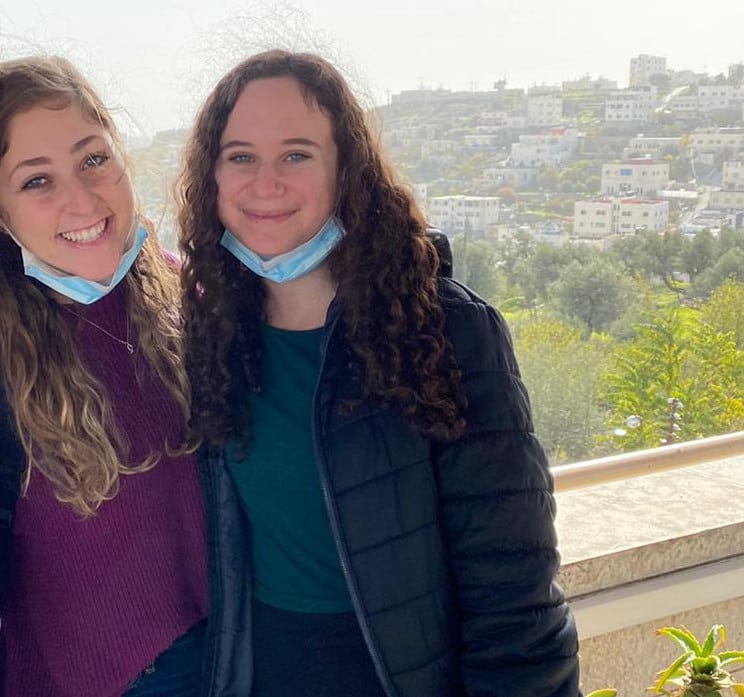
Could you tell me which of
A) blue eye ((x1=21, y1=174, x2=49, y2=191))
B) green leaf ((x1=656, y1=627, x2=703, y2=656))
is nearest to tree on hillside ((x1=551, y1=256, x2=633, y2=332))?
green leaf ((x1=656, y1=627, x2=703, y2=656))

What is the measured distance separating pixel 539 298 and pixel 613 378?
325mm

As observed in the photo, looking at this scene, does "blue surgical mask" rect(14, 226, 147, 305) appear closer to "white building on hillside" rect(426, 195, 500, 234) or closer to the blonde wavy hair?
the blonde wavy hair

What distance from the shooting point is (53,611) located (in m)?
1.52

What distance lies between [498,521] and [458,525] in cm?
6

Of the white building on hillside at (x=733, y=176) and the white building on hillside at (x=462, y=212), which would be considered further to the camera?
the white building on hillside at (x=733, y=176)

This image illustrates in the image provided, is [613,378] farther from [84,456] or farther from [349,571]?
[84,456]

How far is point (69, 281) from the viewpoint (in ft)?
4.90

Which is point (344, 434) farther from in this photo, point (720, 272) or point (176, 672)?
point (720, 272)

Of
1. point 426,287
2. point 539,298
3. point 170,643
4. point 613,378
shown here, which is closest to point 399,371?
point 426,287

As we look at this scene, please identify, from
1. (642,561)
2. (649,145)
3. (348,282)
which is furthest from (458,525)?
(649,145)

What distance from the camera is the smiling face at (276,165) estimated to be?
1443 millimetres

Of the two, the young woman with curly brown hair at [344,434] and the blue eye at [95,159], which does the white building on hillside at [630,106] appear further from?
the blue eye at [95,159]

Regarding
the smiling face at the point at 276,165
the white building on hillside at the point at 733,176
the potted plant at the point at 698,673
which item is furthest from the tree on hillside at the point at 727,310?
the smiling face at the point at 276,165

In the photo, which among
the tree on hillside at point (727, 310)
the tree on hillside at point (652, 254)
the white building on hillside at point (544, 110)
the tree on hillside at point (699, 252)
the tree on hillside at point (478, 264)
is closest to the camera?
the tree on hillside at point (478, 264)
